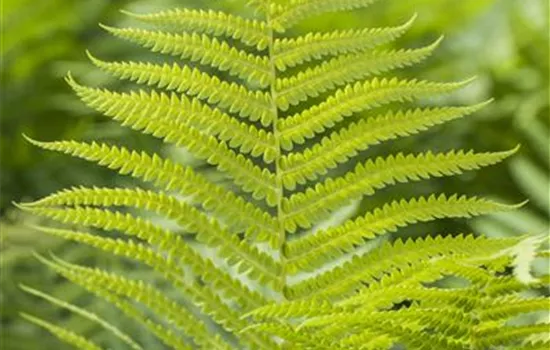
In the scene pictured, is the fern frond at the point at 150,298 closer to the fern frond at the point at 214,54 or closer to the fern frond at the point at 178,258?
the fern frond at the point at 178,258

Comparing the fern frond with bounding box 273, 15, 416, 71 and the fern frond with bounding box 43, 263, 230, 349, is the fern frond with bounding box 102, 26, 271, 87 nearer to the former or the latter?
the fern frond with bounding box 273, 15, 416, 71

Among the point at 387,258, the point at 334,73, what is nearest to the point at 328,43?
the point at 334,73

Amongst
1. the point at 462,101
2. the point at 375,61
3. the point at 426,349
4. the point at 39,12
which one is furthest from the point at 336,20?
the point at 426,349

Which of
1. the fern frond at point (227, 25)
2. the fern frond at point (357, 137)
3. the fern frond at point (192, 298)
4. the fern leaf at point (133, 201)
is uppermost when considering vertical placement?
the fern frond at point (227, 25)

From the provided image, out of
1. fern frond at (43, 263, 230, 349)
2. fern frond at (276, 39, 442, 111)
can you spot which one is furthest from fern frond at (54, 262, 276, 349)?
fern frond at (276, 39, 442, 111)

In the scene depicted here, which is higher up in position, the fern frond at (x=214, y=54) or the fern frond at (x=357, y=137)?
the fern frond at (x=214, y=54)

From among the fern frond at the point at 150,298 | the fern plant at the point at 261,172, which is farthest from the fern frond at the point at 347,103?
the fern frond at the point at 150,298
